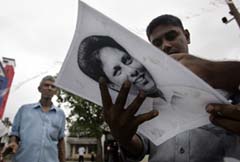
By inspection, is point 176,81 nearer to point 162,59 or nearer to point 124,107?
point 162,59

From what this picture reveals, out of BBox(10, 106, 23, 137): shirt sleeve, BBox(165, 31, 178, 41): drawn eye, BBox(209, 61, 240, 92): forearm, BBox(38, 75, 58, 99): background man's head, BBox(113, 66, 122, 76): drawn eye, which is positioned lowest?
BBox(10, 106, 23, 137): shirt sleeve

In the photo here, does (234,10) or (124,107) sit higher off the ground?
(234,10)

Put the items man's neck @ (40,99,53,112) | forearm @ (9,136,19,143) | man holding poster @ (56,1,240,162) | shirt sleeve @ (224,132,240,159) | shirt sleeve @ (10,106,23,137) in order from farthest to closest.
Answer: man's neck @ (40,99,53,112), shirt sleeve @ (10,106,23,137), forearm @ (9,136,19,143), shirt sleeve @ (224,132,240,159), man holding poster @ (56,1,240,162)

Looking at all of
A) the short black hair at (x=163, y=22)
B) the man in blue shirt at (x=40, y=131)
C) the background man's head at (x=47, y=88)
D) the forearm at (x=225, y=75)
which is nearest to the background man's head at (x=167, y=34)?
the short black hair at (x=163, y=22)

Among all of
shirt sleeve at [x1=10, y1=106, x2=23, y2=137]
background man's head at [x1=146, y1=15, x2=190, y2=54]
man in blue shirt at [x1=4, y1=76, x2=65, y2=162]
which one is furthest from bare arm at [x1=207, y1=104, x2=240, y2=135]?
shirt sleeve at [x1=10, y1=106, x2=23, y2=137]

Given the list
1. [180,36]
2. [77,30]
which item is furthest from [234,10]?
A: [77,30]

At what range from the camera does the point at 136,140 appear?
131cm

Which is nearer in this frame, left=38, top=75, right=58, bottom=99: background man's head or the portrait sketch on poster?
the portrait sketch on poster

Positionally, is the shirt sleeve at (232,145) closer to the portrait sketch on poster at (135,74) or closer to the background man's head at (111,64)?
the portrait sketch on poster at (135,74)

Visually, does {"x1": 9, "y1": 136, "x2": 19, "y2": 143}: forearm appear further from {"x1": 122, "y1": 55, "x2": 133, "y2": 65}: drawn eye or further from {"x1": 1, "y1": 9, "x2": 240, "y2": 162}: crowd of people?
{"x1": 122, "y1": 55, "x2": 133, "y2": 65}: drawn eye

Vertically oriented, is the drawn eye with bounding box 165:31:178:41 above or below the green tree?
above

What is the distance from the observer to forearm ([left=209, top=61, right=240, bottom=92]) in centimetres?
105

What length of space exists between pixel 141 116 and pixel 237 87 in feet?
1.12

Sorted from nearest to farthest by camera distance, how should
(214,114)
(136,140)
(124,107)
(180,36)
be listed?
(214,114), (124,107), (136,140), (180,36)
